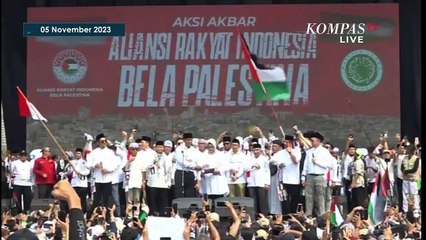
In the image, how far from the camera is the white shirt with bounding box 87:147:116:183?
19781 millimetres

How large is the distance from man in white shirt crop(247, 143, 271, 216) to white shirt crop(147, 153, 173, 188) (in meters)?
1.27

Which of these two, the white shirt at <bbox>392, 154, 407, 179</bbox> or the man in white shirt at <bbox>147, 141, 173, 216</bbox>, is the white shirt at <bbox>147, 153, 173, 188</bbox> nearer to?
the man in white shirt at <bbox>147, 141, 173, 216</bbox>

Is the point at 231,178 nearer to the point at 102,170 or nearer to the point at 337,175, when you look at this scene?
the point at 337,175

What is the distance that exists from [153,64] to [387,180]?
7.32 m

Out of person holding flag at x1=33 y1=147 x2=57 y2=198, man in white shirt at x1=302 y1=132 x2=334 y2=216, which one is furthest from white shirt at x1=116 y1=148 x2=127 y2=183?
man in white shirt at x1=302 y1=132 x2=334 y2=216

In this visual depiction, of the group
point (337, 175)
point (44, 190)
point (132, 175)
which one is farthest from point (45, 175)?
point (337, 175)

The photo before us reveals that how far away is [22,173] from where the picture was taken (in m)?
20.9

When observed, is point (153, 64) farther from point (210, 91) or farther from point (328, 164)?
point (328, 164)

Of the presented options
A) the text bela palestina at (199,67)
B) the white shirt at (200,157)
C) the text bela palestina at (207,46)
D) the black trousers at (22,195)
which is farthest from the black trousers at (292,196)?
the text bela palestina at (207,46)

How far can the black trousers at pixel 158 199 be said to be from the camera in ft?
63.8

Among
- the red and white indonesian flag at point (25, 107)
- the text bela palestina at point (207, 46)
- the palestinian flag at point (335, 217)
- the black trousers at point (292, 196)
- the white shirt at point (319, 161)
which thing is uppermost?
the text bela palestina at point (207, 46)

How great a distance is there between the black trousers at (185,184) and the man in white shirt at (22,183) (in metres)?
2.74

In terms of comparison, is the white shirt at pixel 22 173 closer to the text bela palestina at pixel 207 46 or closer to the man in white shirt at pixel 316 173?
the text bela palestina at pixel 207 46

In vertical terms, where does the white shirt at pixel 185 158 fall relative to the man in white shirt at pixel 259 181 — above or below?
above
